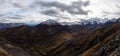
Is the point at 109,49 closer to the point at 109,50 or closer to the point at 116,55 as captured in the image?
the point at 109,50

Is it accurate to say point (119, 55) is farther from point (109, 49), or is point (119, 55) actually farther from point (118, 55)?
point (109, 49)

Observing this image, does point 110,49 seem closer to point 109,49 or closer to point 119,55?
point 109,49

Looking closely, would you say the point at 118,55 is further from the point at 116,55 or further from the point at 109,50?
the point at 109,50

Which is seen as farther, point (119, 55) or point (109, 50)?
point (109, 50)

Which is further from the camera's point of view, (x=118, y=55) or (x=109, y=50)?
(x=109, y=50)

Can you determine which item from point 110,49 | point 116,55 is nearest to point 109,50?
point 110,49

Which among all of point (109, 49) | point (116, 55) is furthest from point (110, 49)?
point (116, 55)
